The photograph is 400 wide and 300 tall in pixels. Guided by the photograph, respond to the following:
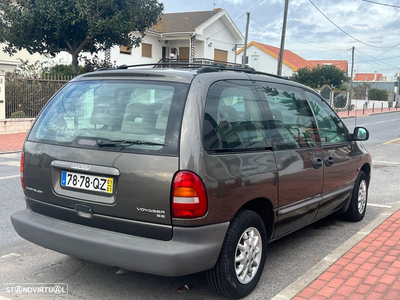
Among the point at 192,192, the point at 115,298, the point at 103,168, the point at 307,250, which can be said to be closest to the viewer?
the point at 192,192

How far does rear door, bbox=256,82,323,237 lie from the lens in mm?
3992

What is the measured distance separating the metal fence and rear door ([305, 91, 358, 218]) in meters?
14.0

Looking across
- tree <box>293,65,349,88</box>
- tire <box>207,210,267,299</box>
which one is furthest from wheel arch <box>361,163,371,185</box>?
tree <box>293,65,349,88</box>

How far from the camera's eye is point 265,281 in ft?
12.7

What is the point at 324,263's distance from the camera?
13.7 ft

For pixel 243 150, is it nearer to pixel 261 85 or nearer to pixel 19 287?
pixel 261 85

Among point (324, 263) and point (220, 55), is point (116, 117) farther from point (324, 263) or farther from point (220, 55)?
point (220, 55)

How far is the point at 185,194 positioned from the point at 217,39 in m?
33.8

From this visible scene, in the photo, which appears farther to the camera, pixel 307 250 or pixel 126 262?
pixel 307 250

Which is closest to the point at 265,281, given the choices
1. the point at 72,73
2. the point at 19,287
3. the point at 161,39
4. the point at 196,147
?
the point at 196,147

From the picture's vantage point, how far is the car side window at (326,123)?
16.0 feet

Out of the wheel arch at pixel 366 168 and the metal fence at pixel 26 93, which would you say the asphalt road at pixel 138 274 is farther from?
the metal fence at pixel 26 93

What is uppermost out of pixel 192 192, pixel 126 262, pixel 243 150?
pixel 243 150

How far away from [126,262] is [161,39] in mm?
32892
